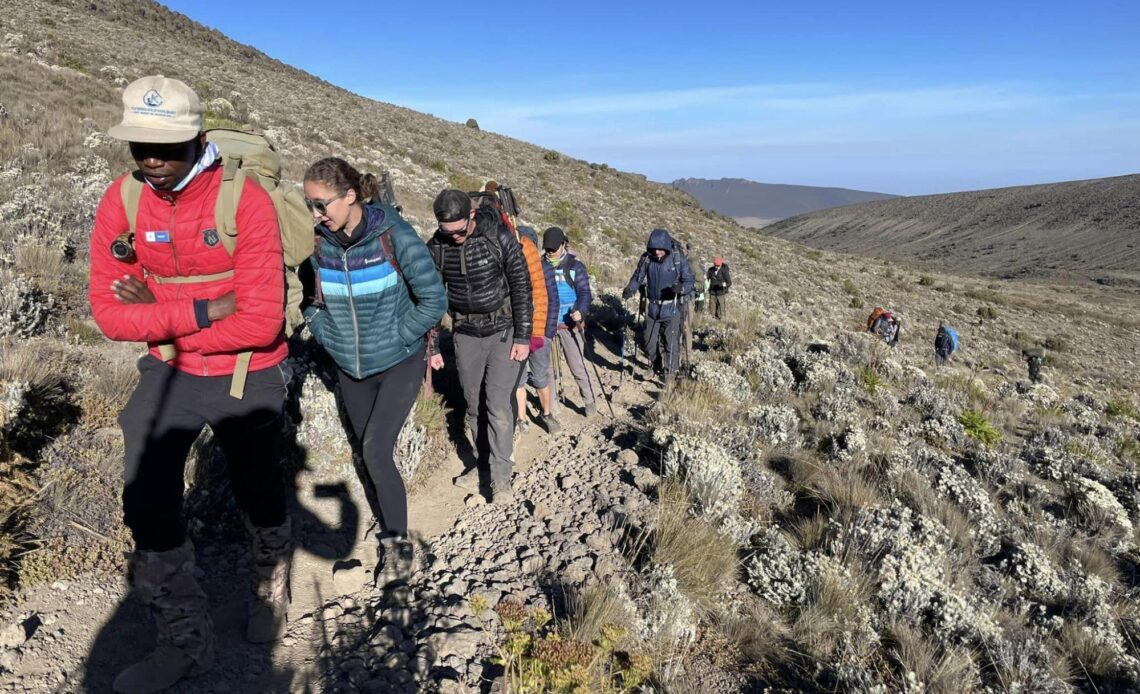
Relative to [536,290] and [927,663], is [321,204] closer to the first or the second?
[536,290]

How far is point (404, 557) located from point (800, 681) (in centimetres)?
225

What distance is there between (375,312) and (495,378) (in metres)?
1.27

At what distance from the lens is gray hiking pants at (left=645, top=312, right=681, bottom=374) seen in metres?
7.41

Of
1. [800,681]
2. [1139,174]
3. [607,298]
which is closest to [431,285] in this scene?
[800,681]

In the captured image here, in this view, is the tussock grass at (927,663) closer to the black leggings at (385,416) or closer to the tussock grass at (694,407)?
the tussock grass at (694,407)

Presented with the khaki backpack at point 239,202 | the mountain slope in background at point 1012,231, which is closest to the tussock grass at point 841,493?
the khaki backpack at point 239,202

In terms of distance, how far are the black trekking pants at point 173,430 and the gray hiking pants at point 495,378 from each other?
1673mm

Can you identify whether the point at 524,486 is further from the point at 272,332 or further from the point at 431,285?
the point at 272,332

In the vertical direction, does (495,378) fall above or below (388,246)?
below

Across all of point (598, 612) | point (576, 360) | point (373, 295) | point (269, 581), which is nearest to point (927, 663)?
point (598, 612)

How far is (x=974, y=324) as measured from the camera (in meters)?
25.2

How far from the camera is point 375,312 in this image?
3055mm

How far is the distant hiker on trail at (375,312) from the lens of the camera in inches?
117

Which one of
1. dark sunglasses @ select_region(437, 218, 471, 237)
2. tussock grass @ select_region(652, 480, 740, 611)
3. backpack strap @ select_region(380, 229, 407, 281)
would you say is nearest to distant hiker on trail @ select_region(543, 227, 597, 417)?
dark sunglasses @ select_region(437, 218, 471, 237)
